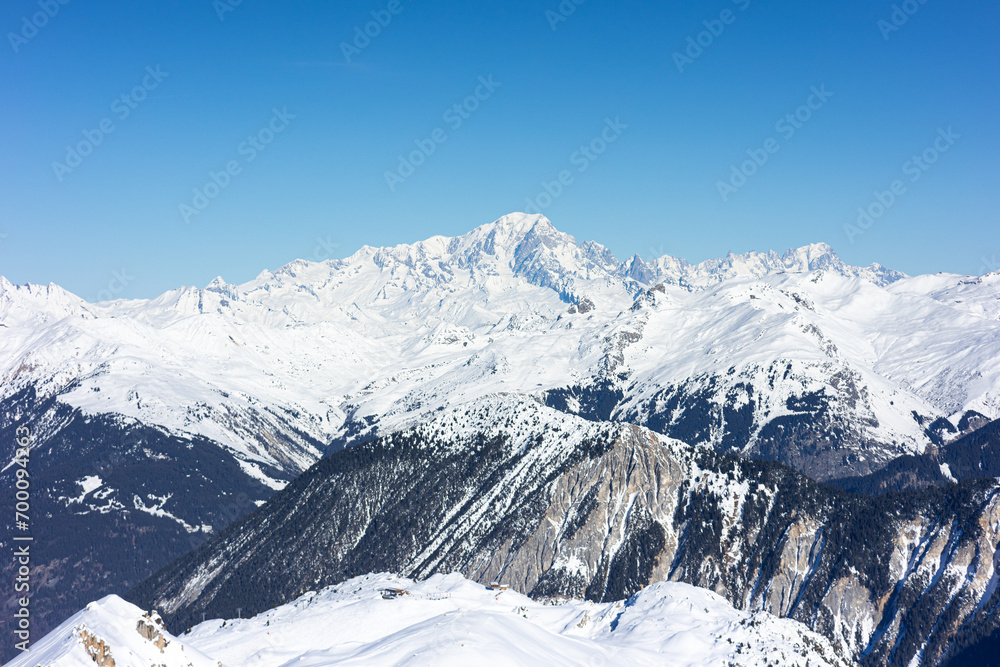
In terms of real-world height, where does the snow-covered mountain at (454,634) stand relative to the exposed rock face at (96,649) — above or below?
above

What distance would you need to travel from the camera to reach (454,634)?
138 meters

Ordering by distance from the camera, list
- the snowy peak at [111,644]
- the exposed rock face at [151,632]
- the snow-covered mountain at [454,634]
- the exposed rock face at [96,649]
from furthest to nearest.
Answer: the exposed rock face at [151,632] < the snow-covered mountain at [454,634] < the exposed rock face at [96,649] < the snowy peak at [111,644]

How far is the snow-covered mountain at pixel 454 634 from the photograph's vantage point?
120 m

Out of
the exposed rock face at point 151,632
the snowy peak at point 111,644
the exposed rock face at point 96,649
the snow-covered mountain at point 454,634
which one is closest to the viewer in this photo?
the snowy peak at point 111,644

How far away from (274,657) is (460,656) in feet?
145

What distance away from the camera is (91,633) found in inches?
4341

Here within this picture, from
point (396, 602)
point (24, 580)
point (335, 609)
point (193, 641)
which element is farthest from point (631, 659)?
point (24, 580)

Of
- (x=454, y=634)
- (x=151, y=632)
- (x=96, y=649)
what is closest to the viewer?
(x=96, y=649)

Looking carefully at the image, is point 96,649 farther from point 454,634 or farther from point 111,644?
point 454,634

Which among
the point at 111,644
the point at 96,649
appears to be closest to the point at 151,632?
the point at 111,644

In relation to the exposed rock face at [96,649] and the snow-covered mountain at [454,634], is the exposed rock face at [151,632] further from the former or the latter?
the exposed rock face at [96,649]

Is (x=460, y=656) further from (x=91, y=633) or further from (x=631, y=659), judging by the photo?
(x=91, y=633)

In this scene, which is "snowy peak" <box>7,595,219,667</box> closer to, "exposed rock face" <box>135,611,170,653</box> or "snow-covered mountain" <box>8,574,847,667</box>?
"exposed rock face" <box>135,611,170,653</box>

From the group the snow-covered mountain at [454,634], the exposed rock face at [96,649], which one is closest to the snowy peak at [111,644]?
the exposed rock face at [96,649]
